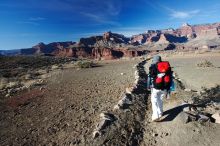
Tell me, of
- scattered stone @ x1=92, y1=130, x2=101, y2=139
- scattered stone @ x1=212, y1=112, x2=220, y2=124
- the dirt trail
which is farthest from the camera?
scattered stone @ x1=212, y1=112, x2=220, y2=124

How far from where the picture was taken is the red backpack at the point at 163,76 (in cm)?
808

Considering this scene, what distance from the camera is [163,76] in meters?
8.21

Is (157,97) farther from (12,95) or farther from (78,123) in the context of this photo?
(12,95)

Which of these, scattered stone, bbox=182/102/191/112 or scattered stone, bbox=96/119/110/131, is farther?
scattered stone, bbox=182/102/191/112

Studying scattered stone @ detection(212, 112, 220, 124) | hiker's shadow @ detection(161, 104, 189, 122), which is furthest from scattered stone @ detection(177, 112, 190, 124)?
scattered stone @ detection(212, 112, 220, 124)

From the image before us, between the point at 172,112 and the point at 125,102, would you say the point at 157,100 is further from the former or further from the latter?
the point at 125,102

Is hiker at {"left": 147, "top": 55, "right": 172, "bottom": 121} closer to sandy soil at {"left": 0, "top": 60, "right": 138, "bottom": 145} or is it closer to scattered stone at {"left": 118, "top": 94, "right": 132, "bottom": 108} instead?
scattered stone at {"left": 118, "top": 94, "right": 132, "bottom": 108}

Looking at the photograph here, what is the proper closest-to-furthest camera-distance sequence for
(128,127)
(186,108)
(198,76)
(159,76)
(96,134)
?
1. (96,134)
2. (159,76)
3. (128,127)
4. (186,108)
5. (198,76)

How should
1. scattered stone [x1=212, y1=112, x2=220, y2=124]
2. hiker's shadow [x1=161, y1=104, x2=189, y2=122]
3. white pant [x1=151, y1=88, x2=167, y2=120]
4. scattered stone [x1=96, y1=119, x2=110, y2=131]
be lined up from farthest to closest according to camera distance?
hiker's shadow [x1=161, y1=104, x2=189, y2=122] < scattered stone [x1=212, y1=112, x2=220, y2=124] < white pant [x1=151, y1=88, x2=167, y2=120] < scattered stone [x1=96, y1=119, x2=110, y2=131]

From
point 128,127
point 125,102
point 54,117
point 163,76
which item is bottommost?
point 54,117

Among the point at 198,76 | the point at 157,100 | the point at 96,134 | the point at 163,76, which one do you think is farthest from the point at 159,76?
the point at 198,76

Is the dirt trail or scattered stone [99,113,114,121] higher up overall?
scattered stone [99,113,114,121]

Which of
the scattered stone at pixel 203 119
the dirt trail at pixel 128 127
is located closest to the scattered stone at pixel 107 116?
the dirt trail at pixel 128 127

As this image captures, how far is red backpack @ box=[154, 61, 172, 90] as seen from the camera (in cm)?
808
